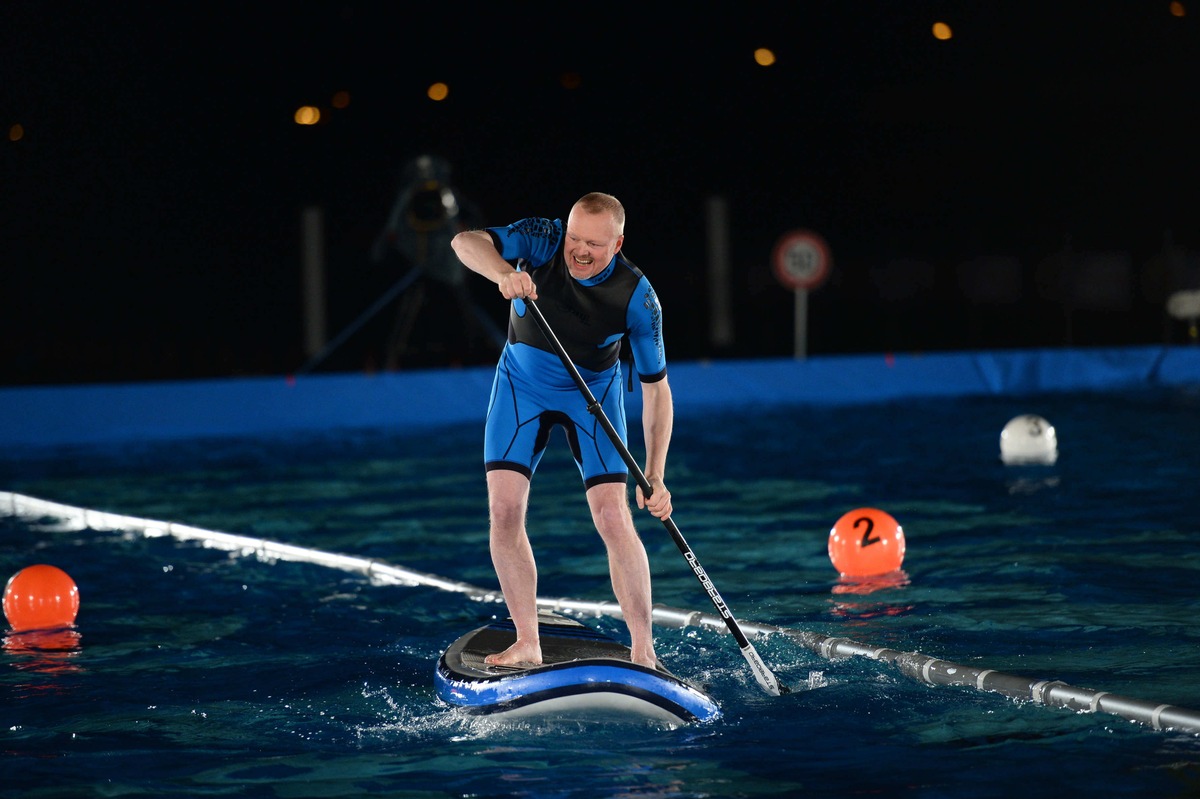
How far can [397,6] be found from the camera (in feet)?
54.3

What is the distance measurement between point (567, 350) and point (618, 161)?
1685 centimetres

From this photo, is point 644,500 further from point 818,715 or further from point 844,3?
point 844,3

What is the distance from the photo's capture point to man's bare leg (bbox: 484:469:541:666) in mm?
4539

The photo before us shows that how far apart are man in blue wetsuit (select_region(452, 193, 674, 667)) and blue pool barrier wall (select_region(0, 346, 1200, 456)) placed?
9828mm

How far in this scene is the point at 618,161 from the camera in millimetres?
21156

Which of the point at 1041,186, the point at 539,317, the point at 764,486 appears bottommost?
the point at 764,486

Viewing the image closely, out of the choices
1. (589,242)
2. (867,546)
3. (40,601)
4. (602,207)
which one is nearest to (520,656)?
(589,242)

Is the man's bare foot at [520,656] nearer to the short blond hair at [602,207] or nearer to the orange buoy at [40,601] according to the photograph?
Result: the short blond hair at [602,207]

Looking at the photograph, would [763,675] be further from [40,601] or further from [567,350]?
[40,601]

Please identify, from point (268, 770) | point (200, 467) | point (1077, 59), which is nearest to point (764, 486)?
point (200, 467)

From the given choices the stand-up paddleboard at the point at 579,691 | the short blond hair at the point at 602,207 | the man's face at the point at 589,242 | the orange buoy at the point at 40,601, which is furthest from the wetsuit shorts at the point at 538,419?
the orange buoy at the point at 40,601

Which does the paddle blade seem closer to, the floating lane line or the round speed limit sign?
the floating lane line

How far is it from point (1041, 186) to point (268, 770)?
20838mm

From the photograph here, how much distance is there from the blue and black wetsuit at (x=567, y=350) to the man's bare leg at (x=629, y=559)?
0.07 metres
